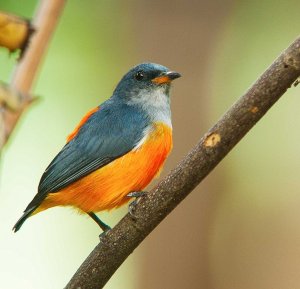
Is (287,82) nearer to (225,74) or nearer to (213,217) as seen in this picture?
(213,217)

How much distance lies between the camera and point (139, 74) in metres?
5.05

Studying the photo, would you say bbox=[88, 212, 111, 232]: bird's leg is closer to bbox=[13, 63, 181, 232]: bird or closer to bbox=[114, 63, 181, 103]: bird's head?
bbox=[13, 63, 181, 232]: bird

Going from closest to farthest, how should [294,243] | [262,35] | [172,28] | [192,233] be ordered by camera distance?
1. [192,233]
2. [172,28]
3. [294,243]
4. [262,35]

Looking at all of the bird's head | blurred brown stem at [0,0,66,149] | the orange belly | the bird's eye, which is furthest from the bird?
blurred brown stem at [0,0,66,149]

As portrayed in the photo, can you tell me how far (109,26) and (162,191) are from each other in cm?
568

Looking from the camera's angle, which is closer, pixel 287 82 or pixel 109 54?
pixel 287 82

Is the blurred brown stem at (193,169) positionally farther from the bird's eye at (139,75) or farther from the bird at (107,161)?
the bird's eye at (139,75)

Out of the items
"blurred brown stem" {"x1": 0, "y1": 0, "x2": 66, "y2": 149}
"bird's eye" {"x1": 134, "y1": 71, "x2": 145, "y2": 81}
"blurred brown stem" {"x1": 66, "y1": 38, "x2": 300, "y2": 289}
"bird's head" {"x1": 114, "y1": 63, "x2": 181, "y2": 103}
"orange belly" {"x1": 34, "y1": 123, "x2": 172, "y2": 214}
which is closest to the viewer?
"blurred brown stem" {"x1": 66, "y1": 38, "x2": 300, "y2": 289}

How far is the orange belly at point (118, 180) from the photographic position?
416cm

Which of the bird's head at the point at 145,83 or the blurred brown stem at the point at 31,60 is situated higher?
the blurred brown stem at the point at 31,60

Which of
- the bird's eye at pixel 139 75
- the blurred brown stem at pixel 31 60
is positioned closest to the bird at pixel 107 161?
the bird's eye at pixel 139 75

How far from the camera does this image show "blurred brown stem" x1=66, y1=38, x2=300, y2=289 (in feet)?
8.57

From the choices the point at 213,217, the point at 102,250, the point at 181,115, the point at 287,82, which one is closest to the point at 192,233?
the point at 213,217

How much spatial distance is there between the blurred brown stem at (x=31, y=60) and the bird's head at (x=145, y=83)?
2.00 metres
